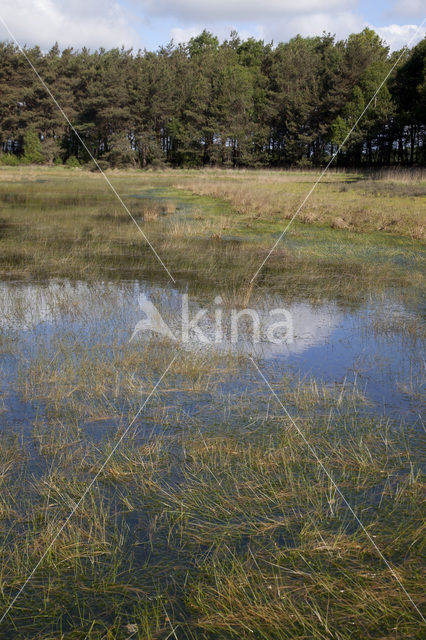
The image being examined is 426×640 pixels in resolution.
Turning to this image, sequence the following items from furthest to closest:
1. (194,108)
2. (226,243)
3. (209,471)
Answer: (194,108), (226,243), (209,471)

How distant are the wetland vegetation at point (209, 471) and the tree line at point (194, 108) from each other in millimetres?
52495

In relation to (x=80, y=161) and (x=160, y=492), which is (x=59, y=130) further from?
(x=160, y=492)

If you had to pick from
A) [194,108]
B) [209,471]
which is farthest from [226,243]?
[194,108]

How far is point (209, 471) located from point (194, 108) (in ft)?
219

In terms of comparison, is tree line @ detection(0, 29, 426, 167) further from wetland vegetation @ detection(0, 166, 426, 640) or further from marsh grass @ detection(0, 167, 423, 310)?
wetland vegetation @ detection(0, 166, 426, 640)

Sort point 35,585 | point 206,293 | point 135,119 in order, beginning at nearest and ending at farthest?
point 35,585, point 206,293, point 135,119

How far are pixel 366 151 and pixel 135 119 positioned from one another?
25407 mm

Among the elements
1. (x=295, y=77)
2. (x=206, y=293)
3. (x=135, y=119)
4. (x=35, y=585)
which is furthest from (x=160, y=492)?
(x=295, y=77)

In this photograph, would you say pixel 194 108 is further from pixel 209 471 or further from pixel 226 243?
pixel 209 471

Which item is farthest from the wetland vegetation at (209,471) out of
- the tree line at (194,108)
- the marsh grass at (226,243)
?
the tree line at (194,108)

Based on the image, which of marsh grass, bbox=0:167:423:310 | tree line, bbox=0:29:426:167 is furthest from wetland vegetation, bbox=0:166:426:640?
tree line, bbox=0:29:426:167

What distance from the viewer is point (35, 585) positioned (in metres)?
3.57

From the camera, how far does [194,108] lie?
66938mm

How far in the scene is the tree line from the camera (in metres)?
61.7
